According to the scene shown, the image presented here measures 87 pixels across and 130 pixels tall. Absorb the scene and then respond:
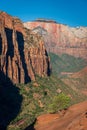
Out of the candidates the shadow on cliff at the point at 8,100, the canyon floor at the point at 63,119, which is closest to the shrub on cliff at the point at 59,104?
the canyon floor at the point at 63,119

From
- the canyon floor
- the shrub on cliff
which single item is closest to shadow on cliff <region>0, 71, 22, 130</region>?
the shrub on cliff

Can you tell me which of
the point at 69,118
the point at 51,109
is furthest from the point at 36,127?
the point at 51,109

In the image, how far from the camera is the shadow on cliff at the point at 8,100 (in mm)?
162175

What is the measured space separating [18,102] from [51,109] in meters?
61.1

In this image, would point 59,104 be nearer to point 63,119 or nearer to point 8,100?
point 63,119

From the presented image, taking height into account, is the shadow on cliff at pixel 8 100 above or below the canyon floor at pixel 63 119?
below

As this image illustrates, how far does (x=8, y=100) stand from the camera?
17850 cm

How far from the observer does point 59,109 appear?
12350 centimetres

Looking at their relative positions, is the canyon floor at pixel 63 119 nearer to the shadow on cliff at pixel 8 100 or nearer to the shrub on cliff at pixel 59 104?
the shrub on cliff at pixel 59 104

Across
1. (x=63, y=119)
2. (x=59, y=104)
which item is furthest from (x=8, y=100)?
(x=63, y=119)

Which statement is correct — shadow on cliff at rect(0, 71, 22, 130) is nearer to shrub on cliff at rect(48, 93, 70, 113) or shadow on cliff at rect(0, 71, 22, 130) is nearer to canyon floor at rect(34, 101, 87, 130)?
shrub on cliff at rect(48, 93, 70, 113)

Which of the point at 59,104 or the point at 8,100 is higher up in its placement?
the point at 59,104

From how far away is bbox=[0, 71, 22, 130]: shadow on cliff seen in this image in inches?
6385

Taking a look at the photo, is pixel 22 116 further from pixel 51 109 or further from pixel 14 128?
pixel 51 109
